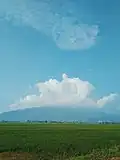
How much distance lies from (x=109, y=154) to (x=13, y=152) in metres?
12.3

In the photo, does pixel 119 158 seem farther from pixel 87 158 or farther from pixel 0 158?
pixel 0 158

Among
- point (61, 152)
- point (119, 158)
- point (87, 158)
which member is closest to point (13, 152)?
point (61, 152)

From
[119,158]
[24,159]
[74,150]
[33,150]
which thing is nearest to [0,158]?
[24,159]

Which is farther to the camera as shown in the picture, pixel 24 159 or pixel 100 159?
pixel 24 159

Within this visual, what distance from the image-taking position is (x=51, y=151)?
37.6 meters

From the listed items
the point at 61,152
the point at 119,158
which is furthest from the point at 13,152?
the point at 119,158

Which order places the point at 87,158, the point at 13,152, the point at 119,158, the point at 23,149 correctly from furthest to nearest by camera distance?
1. the point at 23,149
2. the point at 13,152
3. the point at 87,158
4. the point at 119,158

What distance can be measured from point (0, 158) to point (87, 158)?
31.7ft

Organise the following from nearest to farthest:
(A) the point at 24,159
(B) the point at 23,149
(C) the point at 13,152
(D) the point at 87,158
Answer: (D) the point at 87,158 < (A) the point at 24,159 < (C) the point at 13,152 < (B) the point at 23,149

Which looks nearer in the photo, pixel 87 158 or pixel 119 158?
pixel 119 158

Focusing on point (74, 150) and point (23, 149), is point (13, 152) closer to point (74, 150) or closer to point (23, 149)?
point (23, 149)

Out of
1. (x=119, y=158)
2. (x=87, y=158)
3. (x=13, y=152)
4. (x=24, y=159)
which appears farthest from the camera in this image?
(x=13, y=152)

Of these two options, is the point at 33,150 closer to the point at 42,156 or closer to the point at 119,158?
the point at 42,156

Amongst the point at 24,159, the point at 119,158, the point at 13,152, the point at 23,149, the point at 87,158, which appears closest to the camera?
the point at 119,158
